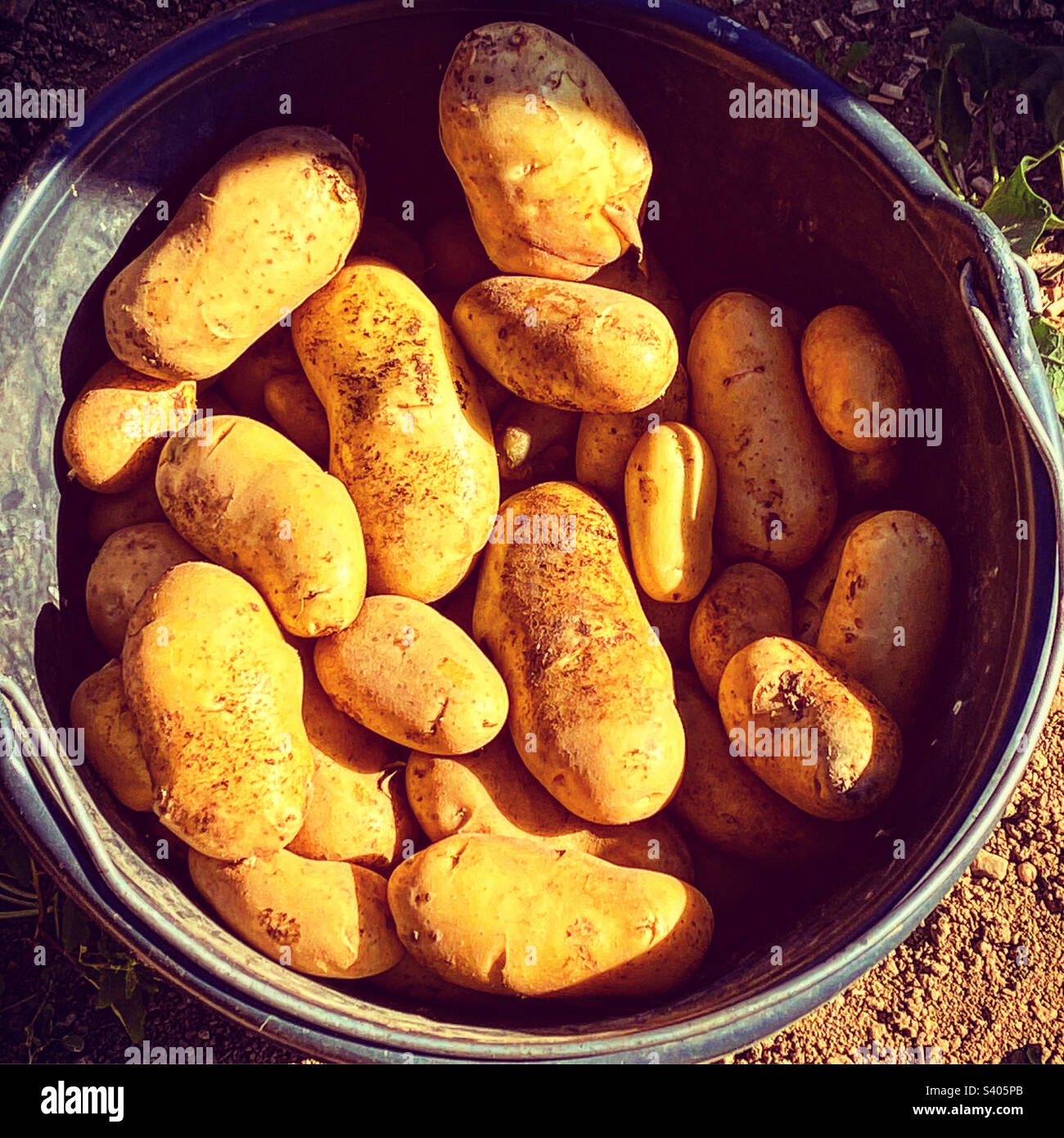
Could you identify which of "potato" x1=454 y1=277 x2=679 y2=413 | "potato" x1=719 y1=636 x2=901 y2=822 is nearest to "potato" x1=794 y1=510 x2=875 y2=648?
"potato" x1=719 y1=636 x2=901 y2=822

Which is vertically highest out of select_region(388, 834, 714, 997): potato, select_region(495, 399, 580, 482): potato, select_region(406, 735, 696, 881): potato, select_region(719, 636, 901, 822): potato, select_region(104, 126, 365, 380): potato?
select_region(104, 126, 365, 380): potato

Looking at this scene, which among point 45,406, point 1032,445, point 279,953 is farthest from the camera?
point 45,406

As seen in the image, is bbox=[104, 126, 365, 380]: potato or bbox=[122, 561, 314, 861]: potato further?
bbox=[104, 126, 365, 380]: potato

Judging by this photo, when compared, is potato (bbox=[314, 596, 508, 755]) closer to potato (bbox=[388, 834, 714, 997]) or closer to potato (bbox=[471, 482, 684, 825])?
potato (bbox=[471, 482, 684, 825])

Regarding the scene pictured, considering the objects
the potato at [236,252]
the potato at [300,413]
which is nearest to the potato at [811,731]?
the potato at [300,413]

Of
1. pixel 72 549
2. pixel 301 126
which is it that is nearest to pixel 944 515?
pixel 301 126

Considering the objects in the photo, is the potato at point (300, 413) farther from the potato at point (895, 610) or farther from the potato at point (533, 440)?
the potato at point (895, 610)
